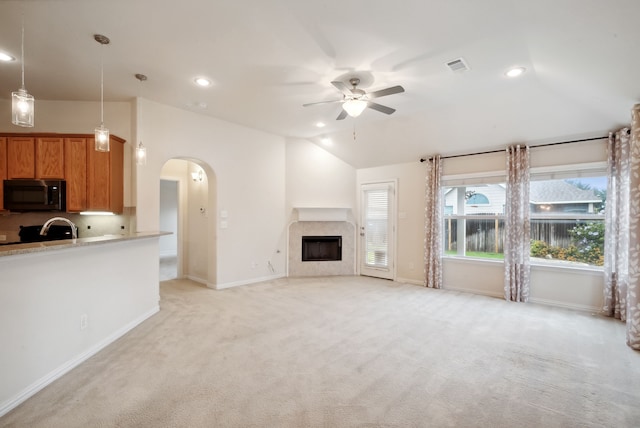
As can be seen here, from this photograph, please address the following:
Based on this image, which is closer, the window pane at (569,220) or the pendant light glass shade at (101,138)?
the pendant light glass shade at (101,138)

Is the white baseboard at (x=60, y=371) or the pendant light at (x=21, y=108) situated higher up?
the pendant light at (x=21, y=108)

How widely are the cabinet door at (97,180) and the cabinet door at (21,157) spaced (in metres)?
0.71

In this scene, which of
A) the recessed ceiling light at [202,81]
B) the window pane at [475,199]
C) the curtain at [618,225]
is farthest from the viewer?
the window pane at [475,199]

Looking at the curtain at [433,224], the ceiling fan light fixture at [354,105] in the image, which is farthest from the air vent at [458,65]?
the curtain at [433,224]

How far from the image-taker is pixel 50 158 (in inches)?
157

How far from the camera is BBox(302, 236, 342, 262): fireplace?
6.35m

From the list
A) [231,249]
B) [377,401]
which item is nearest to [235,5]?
[377,401]

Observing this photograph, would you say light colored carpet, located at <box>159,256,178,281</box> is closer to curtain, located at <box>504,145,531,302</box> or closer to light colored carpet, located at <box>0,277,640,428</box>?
light colored carpet, located at <box>0,277,640,428</box>

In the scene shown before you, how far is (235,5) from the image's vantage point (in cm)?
232

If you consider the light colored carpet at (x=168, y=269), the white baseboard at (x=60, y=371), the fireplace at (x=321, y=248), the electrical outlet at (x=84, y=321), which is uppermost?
the fireplace at (x=321, y=248)

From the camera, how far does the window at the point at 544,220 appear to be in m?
4.25

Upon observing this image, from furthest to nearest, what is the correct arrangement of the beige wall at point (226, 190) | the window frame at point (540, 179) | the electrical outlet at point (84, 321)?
the beige wall at point (226, 190)
the window frame at point (540, 179)
the electrical outlet at point (84, 321)

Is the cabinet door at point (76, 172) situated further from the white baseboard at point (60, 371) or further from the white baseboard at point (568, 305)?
the white baseboard at point (568, 305)

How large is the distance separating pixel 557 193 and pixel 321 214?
403 cm
